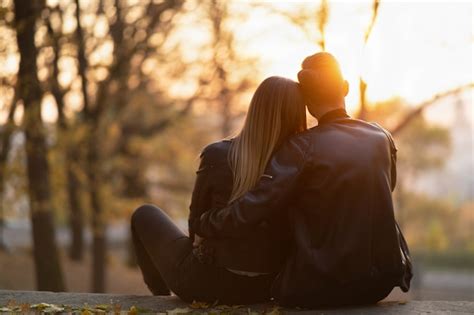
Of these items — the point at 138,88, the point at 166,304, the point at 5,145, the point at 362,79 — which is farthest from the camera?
the point at 138,88

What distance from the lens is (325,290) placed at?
14.1 ft

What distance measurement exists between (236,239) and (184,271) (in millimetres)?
474

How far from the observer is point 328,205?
167 inches

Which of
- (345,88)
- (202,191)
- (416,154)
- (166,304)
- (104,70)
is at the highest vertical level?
(104,70)

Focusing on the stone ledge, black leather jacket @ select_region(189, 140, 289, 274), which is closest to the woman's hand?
black leather jacket @ select_region(189, 140, 289, 274)

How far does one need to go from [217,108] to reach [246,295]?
55.5 feet

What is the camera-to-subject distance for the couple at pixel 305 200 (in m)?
4.23

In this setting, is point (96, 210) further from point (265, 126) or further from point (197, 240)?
point (265, 126)

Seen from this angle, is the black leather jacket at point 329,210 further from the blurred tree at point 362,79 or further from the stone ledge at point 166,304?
the blurred tree at point 362,79

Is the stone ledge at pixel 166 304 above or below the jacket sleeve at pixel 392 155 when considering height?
below

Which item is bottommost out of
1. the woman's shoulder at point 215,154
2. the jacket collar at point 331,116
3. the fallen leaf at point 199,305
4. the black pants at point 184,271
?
the fallen leaf at point 199,305

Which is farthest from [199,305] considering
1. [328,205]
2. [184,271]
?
[328,205]

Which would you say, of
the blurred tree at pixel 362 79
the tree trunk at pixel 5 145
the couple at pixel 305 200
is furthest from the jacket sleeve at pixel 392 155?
the tree trunk at pixel 5 145

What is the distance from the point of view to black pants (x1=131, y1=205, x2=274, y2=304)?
464cm
